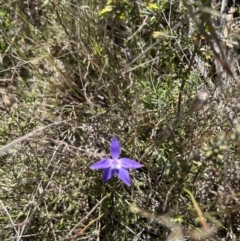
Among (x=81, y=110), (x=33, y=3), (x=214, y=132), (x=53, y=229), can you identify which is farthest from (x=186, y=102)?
(x=33, y=3)

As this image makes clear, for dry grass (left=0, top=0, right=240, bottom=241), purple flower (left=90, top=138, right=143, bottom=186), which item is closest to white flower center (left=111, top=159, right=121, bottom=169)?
purple flower (left=90, top=138, right=143, bottom=186)

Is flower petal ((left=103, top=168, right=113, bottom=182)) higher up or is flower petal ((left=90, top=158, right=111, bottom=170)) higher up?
flower petal ((left=90, top=158, right=111, bottom=170))

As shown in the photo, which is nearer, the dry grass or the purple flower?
the purple flower

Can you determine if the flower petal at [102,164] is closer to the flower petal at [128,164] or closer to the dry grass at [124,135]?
the flower petal at [128,164]

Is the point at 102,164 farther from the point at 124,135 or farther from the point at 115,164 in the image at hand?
the point at 124,135

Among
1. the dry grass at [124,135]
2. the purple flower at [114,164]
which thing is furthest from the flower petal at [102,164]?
the dry grass at [124,135]

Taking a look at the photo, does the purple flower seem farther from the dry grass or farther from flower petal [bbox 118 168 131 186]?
the dry grass

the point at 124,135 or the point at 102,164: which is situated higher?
the point at 102,164

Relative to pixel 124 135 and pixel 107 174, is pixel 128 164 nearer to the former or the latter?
pixel 107 174

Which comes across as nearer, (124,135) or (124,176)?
(124,176)

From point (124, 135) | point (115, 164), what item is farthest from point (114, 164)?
Result: point (124, 135)

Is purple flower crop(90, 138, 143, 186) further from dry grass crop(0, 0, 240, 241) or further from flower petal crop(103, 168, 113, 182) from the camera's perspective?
dry grass crop(0, 0, 240, 241)
